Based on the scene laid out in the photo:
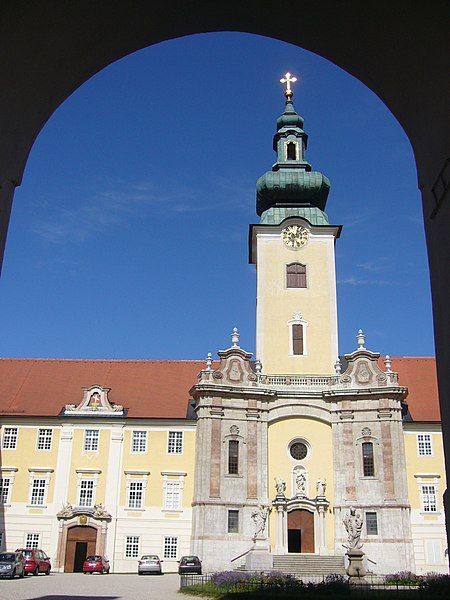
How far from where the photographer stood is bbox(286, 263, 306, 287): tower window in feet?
146

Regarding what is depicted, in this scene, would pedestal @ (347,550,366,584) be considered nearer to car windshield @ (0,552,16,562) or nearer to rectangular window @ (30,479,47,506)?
car windshield @ (0,552,16,562)

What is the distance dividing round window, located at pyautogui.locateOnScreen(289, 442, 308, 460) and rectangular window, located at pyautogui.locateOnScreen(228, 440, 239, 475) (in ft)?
10.8

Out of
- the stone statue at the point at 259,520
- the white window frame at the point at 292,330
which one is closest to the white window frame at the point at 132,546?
the stone statue at the point at 259,520

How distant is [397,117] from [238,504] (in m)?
34.2

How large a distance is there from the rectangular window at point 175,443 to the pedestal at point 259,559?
739 centimetres

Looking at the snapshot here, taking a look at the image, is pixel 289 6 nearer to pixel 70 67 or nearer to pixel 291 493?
pixel 70 67

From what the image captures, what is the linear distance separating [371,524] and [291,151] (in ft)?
90.3

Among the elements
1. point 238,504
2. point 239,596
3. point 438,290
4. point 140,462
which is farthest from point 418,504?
point 438,290

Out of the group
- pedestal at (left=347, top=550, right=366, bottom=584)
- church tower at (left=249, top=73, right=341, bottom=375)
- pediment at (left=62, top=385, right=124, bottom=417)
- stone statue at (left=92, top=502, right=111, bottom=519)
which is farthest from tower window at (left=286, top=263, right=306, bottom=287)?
pedestal at (left=347, top=550, right=366, bottom=584)

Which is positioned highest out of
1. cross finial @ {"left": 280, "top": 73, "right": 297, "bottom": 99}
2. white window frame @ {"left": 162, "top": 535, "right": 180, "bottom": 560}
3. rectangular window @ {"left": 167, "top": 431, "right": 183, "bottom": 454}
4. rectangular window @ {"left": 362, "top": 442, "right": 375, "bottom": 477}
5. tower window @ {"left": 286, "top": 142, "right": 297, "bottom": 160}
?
cross finial @ {"left": 280, "top": 73, "right": 297, "bottom": 99}

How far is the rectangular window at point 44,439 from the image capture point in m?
39.9

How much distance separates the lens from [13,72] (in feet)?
17.1

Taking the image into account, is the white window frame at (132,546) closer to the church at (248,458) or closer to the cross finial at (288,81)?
the church at (248,458)

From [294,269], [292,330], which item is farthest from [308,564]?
[294,269]
